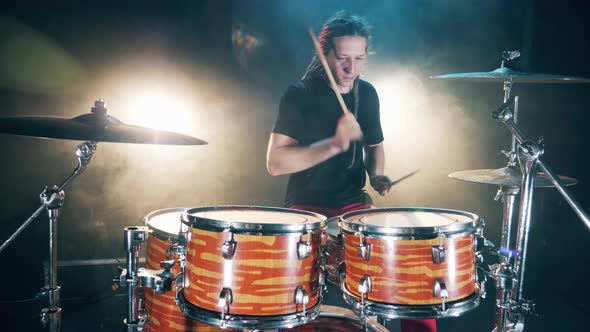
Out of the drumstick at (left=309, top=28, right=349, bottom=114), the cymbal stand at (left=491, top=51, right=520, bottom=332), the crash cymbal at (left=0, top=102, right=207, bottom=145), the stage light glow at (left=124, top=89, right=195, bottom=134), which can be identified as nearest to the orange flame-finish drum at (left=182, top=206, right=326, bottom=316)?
the crash cymbal at (left=0, top=102, right=207, bottom=145)

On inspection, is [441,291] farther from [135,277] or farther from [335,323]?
[135,277]

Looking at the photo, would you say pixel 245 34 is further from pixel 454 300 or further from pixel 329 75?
A: pixel 454 300

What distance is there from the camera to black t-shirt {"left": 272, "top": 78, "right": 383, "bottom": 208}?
118 inches

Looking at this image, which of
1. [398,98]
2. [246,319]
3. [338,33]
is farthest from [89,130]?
[398,98]

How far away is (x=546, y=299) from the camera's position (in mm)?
3709

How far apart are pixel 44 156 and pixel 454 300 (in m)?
2.81

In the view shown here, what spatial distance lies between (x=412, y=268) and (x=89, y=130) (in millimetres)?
1312

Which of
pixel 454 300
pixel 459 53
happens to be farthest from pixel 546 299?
pixel 454 300

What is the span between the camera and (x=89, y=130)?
1.71 meters

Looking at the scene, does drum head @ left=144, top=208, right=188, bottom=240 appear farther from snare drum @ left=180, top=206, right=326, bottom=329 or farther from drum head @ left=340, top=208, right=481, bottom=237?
drum head @ left=340, top=208, right=481, bottom=237

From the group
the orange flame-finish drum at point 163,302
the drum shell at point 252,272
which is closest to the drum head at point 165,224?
the orange flame-finish drum at point 163,302

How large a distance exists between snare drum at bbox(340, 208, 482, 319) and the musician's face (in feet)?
4.99

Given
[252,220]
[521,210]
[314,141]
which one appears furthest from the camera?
[314,141]

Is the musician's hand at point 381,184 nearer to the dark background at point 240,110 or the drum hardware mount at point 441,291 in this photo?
the dark background at point 240,110
